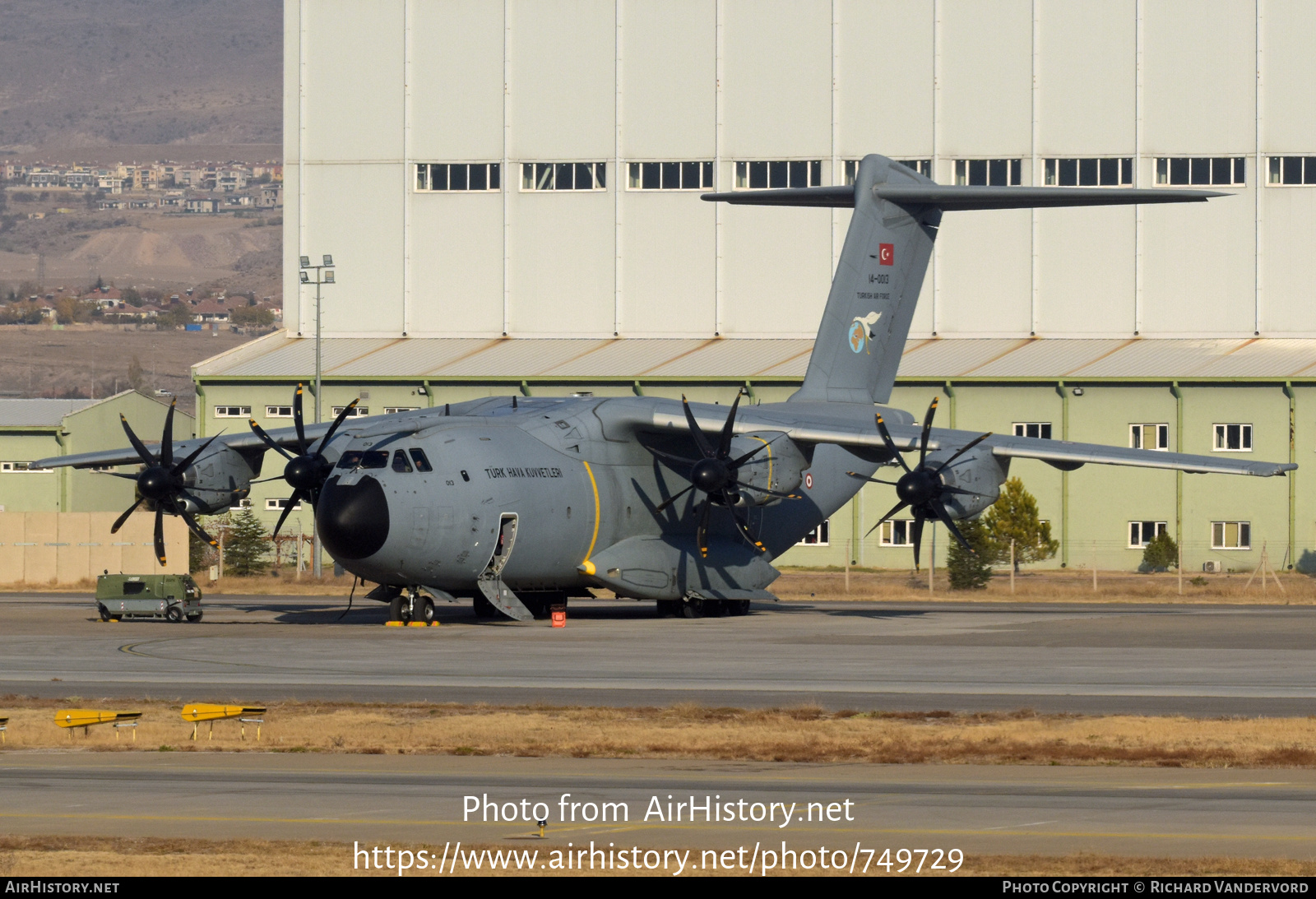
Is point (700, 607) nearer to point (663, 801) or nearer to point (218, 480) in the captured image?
point (218, 480)

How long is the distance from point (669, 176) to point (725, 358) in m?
9.34

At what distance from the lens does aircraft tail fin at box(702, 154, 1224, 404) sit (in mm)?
43812

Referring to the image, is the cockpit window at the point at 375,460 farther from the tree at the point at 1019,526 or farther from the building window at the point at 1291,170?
the building window at the point at 1291,170

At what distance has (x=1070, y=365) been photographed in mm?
70938

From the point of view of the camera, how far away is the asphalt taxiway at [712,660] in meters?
Result: 24.2

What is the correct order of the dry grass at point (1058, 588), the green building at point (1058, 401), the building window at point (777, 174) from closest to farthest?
the dry grass at point (1058, 588), the green building at point (1058, 401), the building window at point (777, 174)

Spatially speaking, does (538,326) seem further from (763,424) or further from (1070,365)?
(763,424)

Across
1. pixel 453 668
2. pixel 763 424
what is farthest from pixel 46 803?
pixel 763 424

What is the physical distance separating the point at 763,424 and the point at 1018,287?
40.7m

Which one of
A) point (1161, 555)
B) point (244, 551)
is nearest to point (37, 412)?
point (244, 551)

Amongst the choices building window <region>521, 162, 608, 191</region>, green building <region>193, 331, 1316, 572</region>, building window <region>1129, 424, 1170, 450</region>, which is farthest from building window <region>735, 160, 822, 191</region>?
building window <region>1129, 424, 1170, 450</region>

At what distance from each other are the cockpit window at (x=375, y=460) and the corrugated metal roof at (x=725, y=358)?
1437 inches

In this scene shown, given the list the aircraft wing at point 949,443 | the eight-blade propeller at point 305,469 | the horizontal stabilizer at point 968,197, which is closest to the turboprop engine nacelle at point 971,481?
the aircraft wing at point 949,443

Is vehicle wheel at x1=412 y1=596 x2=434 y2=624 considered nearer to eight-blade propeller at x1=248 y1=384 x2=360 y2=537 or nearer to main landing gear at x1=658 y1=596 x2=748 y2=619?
eight-blade propeller at x1=248 y1=384 x2=360 y2=537
